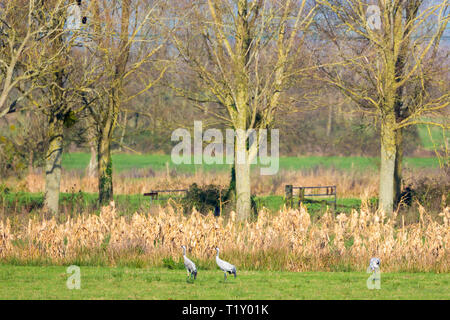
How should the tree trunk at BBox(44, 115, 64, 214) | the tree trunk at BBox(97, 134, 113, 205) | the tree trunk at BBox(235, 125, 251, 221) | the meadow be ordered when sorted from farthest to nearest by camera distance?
the tree trunk at BBox(97, 134, 113, 205) → the tree trunk at BBox(44, 115, 64, 214) → the tree trunk at BBox(235, 125, 251, 221) → the meadow

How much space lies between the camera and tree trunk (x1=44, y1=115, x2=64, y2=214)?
60.2 ft

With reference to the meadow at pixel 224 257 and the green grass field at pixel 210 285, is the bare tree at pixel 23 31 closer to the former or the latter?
the meadow at pixel 224 257

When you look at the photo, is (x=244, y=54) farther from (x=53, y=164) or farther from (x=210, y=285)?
(x=210, y=285)

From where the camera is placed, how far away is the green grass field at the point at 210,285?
9.20m

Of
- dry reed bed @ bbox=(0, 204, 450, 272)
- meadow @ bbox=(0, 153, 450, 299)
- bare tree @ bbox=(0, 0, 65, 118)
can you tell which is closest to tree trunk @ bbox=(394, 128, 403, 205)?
meadow @ bbox=(0, 153, 450, 299)

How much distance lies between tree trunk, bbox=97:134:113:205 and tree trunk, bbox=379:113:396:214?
26.0 feet

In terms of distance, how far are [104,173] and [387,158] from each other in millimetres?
8246

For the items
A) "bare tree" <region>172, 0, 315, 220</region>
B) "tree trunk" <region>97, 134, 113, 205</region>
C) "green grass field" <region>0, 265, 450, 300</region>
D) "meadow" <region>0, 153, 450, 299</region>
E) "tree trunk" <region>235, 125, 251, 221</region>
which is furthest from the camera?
"tree trunk" <region>97, 134, 113, 205</region>

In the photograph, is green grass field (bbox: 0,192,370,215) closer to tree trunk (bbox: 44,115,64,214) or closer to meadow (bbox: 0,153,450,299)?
tree trunk (bbox: 44,115,64,214)

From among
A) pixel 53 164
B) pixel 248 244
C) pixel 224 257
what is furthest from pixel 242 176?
pixel 224 257

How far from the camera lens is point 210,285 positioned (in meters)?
9.88

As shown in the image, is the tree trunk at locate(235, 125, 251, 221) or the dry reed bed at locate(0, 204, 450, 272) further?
the tree trunk at locate(235, 125, 251, 221)
